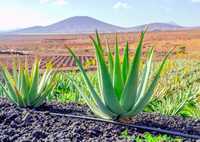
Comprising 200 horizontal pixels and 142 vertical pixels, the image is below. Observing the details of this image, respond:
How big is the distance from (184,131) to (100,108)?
818 millimetres

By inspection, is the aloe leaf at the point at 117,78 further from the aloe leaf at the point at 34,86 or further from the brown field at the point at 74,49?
the aloe leaf at the point at 34,86

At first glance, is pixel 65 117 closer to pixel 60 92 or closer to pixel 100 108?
pixel 100 108

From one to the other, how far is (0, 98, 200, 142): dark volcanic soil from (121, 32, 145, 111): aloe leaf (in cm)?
25

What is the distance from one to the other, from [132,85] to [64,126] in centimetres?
73

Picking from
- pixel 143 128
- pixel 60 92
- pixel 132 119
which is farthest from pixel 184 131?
pixel 60 92

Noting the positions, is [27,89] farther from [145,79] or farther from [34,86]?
[145,79]

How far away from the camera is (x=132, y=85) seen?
4.26 metres

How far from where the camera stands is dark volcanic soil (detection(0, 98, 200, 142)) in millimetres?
3850

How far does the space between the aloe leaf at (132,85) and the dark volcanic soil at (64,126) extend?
246 millimetres

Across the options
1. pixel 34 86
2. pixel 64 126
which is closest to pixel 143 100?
pixel 64 126

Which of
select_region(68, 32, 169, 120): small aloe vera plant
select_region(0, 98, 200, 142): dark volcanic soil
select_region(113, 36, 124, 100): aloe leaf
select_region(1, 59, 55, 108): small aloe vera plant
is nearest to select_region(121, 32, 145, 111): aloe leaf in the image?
select_region(68, 32, 169, 120): small aloe vera plant

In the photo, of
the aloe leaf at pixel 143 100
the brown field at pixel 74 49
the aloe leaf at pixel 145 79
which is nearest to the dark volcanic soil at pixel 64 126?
the aloe leaf at pixel 143 100

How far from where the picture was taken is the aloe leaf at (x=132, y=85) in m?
4.22

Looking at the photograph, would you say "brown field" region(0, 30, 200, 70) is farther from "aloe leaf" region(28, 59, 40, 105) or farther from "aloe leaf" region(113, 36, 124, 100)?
"aloe leaf" region(28, 59, 40, 105)
